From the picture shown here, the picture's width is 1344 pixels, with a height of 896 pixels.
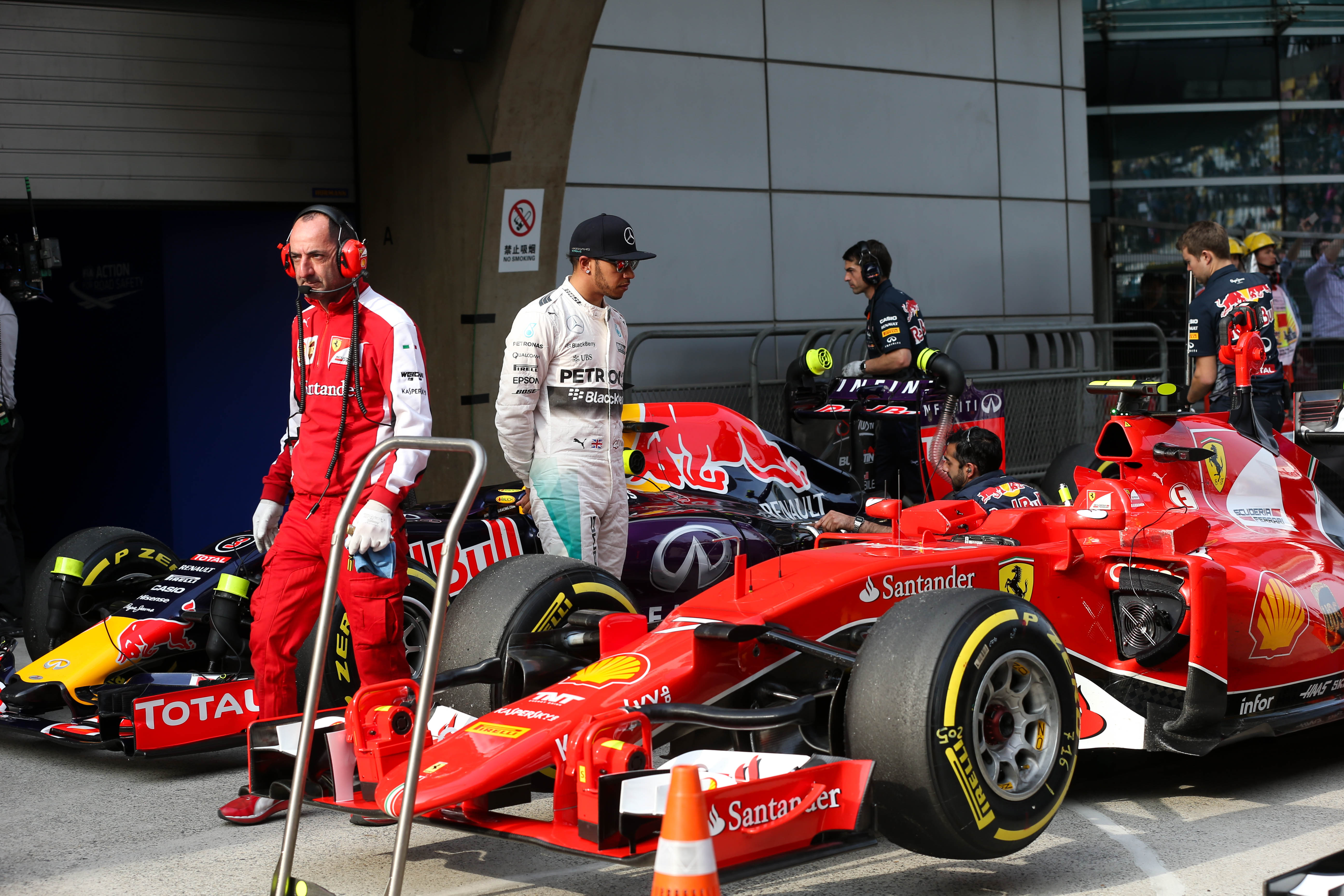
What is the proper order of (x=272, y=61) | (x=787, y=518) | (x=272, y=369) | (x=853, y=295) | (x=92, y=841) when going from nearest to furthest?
(x=92, y=841) → (x=787, y=518) → (x=272, y=61) → (x=272, y=369) → (x=853, y=295)

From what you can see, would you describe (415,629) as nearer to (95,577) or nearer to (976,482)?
(95,577)

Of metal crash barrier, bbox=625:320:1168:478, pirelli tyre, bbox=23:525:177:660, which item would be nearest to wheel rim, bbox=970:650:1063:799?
pirelli tyre, bbox=23:525:177:660

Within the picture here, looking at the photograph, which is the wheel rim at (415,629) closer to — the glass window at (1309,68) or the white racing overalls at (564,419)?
the white racing overalls at (564,419)

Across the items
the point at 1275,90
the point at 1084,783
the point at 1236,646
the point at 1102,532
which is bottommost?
the point at 1084,783

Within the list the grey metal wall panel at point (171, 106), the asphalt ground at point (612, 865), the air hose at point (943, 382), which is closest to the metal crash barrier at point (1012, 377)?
the air hose at point (943, 382)

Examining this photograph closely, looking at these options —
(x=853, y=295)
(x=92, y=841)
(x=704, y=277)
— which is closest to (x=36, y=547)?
(x=704, y=277)

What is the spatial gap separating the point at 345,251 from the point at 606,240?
1.08 meters

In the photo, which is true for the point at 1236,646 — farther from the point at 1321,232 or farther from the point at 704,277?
the point at 1321,232

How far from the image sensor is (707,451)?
705 centimetres

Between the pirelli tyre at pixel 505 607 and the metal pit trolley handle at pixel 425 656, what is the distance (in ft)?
3.03

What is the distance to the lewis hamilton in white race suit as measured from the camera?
16.9ft

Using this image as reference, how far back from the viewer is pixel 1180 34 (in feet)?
56.7

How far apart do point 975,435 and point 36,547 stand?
907cm

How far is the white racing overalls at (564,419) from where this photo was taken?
16.9 ft
